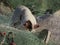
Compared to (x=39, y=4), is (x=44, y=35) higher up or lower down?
lower down

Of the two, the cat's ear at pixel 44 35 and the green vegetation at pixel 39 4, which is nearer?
the cat's ear at pixel 44 35

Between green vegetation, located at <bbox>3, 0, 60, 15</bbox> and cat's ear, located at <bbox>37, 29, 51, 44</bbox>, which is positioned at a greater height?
green vegetation, located at <bbox>3, 0, 60, 15</bbox>

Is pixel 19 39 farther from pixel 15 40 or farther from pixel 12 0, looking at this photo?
pixel 12 0

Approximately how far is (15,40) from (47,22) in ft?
4.92

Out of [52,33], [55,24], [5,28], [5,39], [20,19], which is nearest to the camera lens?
[5,39]

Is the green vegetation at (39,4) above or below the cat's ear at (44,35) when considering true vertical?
above

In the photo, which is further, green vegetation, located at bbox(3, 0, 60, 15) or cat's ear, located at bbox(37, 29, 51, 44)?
green vegetation, located at bbox(3, 0, 60, 15)

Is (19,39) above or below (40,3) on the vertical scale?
below

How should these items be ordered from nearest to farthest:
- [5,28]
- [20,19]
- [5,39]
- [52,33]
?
1. [5,39]
2. [5,28]
3. [52,33]
4. [20,19]

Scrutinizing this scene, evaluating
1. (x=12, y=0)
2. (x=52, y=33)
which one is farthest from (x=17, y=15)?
Answer: (x=12, y=0)

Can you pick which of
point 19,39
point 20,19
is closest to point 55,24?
point 20,19

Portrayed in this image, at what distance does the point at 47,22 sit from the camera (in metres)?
5.96

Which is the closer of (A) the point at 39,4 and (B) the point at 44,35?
(B) the point at 44,35

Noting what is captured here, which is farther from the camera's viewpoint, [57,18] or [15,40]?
[57,18]
